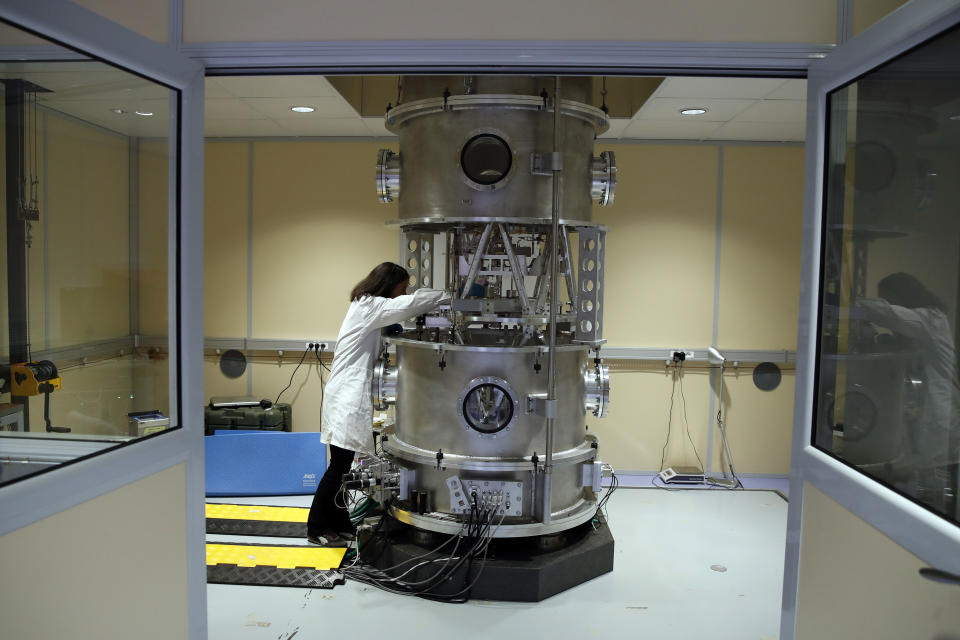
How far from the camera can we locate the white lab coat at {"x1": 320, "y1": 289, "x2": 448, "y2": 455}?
2953mm

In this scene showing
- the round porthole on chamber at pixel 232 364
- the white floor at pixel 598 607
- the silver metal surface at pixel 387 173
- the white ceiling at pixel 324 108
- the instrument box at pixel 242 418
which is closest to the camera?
the white ceiling at pixel 324 108

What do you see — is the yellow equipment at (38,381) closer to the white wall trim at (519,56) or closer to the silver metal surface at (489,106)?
the white wall trim at (519,56)

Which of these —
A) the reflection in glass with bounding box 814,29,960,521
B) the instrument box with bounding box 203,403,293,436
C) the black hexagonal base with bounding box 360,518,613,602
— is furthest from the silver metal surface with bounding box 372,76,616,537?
the instrument box with bounding box 203,403,293,436

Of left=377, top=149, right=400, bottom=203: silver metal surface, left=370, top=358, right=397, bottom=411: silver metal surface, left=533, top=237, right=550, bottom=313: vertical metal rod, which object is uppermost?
left=377, top=149, right=400, bottom=203: silver metal surface

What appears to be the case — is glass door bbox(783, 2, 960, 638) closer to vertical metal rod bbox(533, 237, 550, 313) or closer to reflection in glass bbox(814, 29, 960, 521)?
reflection in glass bbox(814, 29, 960, 521)

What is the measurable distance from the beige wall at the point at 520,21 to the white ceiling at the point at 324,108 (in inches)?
9.4

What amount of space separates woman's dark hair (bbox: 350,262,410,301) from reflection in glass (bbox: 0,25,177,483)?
1452 mm

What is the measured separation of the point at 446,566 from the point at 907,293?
201 cm

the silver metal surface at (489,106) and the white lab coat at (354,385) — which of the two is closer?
the silver metal surface at (489,106)

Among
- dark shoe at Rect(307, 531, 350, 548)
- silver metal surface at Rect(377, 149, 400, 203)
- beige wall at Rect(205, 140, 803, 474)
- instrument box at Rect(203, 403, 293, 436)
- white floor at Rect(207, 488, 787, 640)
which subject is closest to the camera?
white floor at Rect(207, 488, 787, 640)

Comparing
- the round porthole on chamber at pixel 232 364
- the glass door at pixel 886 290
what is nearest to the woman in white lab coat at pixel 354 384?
the round porthole on chamber at pixel 232 364

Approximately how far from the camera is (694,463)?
434cm

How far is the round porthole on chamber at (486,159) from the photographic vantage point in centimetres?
257

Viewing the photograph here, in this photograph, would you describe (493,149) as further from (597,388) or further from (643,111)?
(643,111)
